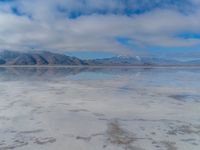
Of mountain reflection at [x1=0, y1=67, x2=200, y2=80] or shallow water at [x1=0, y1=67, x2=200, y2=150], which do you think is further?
mountain reflection at [x1=0, y1=67, x2=200, y2=80]

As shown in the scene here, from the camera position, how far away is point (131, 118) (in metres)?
7.79

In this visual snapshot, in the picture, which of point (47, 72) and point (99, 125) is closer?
point (99, 125)

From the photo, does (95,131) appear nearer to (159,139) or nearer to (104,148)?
(104,148)

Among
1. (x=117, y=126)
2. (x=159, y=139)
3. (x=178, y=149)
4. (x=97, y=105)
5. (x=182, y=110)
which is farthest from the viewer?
(x=97, y=105)

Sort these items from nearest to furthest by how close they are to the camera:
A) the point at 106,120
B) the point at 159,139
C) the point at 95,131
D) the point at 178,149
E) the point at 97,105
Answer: the point at 178,149 → the point at 159,139 → the point at 95,131 → the point at 106,120 → the point at 97,105

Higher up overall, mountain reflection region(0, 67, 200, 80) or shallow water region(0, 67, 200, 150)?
mountain reflection region(0, 67, 200, 80)

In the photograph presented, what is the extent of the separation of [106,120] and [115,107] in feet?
6.51

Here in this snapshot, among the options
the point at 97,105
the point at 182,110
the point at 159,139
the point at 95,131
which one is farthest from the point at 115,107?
the point at 159,139

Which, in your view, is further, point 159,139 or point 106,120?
point 106,120

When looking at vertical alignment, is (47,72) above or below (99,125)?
above

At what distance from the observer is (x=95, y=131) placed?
21.2 ft

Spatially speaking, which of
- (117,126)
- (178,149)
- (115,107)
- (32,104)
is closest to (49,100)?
(32,104)

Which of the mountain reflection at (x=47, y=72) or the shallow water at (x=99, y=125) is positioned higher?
the mountain reflection at (x=47, y=72)

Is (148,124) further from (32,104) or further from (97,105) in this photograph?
(32,104)
